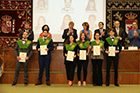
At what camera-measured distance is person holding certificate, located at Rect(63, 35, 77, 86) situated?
5.48 meters

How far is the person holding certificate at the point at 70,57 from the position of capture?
5477 millimetres

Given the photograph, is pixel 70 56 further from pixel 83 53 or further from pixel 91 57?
pixel 91 57

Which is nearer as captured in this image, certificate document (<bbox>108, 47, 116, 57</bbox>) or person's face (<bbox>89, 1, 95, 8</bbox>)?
certificate document (<bbox>108, 47, 116, 57</bbox>)

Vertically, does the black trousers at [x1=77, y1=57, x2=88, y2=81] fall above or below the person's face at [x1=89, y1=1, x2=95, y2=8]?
below

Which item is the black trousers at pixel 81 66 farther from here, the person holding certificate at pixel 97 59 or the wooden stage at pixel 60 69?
the wooden stage at pixel 60 69

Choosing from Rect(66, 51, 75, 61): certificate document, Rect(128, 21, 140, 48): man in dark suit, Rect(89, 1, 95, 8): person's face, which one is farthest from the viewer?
Rect(89, 1, 95, 8): person's face

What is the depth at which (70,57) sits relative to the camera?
215 inches

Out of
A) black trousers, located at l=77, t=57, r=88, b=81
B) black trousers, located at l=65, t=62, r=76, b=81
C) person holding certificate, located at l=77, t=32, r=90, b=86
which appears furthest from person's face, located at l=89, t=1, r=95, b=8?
black trousers, located at l=65, t=62, r=76, b=81

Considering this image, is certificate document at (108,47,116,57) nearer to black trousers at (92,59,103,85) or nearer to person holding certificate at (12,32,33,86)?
black trousers at (92,59,103,85)

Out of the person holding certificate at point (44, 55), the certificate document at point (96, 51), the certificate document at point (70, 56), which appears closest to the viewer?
the certificate document at point (70, 56)

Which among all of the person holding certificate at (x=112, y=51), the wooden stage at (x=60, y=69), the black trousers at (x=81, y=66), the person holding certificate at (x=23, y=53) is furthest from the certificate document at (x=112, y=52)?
the person holding certificate at (x=23, y=53)

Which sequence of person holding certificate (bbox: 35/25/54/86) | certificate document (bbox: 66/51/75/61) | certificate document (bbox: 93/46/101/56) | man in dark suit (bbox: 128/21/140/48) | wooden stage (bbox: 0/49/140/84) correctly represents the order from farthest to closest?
man in dark suit (bbox: 128/21/140/48), wooden stage (bbox: 0/49/140/84), person holding certificate (bbox: 35/25/54/86), certificate document (bbox: 93/46/101/56), certificate document (bbox: 66/51/75/61)

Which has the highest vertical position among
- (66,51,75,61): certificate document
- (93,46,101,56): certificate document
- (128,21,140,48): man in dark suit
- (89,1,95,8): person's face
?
(89,1,95,8): person's face
